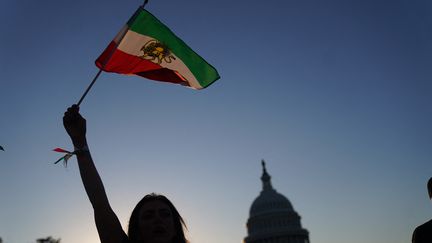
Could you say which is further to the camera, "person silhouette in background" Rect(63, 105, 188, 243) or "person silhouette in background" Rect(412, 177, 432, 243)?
"person silhouette in background" Rect(412, 177, 432, 243)

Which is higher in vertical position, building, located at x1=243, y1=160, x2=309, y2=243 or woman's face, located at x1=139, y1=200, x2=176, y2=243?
building, located at x1=243, y1=160, x2=309, y2=243

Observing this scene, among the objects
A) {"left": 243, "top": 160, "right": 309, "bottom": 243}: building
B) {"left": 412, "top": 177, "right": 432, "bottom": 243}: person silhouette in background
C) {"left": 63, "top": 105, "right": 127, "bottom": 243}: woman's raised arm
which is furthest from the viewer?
{"left": 243, "top": 160, "right": 309, "bottom": 243}: building

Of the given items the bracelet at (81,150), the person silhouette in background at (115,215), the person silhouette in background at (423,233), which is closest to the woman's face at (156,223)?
the person silhouette in background at (115,215)

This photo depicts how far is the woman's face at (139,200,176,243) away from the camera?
10.9 ft

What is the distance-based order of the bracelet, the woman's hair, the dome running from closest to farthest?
the woman's hair → the bracelet → the dome

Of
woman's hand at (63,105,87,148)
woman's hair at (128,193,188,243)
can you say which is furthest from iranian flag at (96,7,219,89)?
woman's hair at (128,193,188,243)

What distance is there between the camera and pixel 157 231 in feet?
11.0

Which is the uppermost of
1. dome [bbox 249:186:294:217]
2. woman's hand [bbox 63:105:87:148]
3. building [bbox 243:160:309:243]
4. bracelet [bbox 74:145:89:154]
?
dome [bbox 249:186:294:217]

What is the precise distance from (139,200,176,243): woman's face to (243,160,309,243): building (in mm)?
86054

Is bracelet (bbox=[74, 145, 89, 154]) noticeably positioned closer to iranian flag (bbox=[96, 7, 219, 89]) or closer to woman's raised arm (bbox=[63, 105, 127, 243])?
woman's raised arm (bbox=[63, 105, 127, 243])

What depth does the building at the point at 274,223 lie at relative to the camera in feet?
286

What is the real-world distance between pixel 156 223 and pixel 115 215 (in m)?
0.33

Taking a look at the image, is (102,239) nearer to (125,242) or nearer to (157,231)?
(125,242)

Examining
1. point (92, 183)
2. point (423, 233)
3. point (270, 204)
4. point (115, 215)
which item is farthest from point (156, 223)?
point (270, 204)
